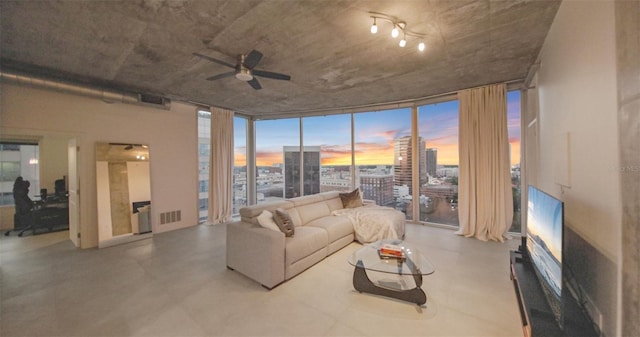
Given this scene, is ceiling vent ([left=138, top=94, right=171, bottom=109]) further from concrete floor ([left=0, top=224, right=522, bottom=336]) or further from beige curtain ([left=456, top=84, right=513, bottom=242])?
beige curtain ([left=456, top=84, right=513, bottom=242])

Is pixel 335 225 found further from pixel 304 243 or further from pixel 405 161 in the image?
pixel 405 161

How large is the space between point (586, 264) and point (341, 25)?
2.82 metres

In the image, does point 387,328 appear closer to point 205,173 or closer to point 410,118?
point 410,118

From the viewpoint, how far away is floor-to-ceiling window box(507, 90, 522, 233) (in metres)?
4.14

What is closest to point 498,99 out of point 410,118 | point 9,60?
point 410,118

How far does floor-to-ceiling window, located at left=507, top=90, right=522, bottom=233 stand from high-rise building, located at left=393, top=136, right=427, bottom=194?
58.8 inches

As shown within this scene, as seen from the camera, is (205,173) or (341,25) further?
(205,173)

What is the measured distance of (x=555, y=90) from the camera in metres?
2.37

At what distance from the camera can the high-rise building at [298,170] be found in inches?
254

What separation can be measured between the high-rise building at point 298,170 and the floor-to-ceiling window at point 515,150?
165 inches

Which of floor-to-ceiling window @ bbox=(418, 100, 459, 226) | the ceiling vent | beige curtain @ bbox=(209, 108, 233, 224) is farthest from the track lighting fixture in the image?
beige curtain @ bbox=(209, 108, 233, 224)

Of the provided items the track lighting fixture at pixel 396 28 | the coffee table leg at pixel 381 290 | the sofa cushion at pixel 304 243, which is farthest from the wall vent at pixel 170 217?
the track lighting fixture at pixel 396 28

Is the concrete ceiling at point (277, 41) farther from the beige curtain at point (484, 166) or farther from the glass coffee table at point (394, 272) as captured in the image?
the glass coffee table at point (394, 272)

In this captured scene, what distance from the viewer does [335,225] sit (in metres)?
3.55
